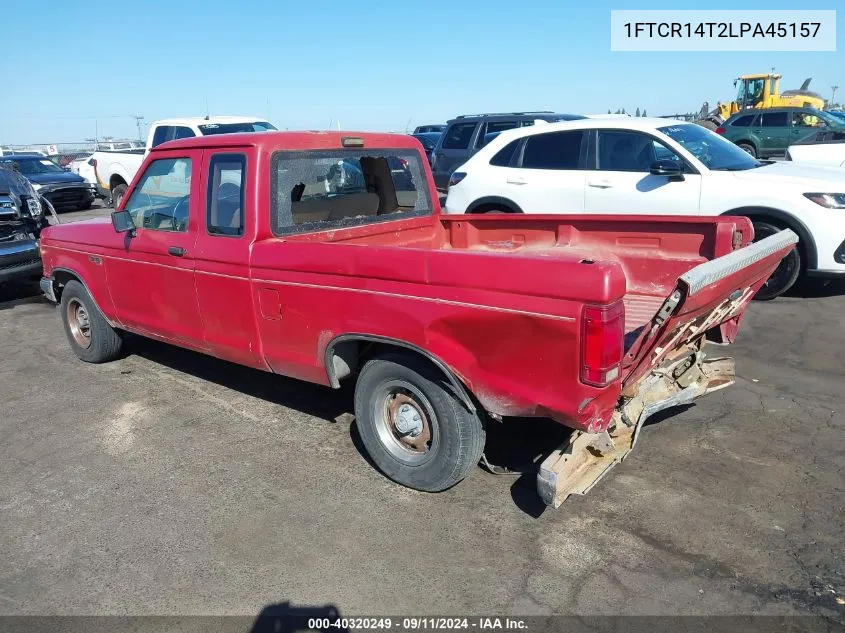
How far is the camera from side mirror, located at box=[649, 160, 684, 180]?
263 inches

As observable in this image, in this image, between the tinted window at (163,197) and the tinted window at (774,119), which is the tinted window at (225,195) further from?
the tinted window at (774,119)

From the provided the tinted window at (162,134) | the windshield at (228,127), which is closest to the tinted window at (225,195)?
the windshield at (228,127)

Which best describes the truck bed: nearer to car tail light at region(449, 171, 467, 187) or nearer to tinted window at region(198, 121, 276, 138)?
car tail light at region(449, 171, 467, 187)

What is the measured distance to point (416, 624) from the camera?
8.54ft

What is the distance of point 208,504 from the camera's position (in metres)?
3.47

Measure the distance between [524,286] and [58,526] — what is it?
267 cm

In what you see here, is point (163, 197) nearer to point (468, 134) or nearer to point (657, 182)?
point (657, 182)

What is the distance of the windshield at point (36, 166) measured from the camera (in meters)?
16.7

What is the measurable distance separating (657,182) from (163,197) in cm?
493

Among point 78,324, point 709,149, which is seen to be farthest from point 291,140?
point 709,149

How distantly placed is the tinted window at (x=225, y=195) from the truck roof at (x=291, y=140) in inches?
4.2

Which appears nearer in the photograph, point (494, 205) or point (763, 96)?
point (494, 205)

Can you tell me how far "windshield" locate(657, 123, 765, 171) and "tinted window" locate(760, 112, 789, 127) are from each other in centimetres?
1531

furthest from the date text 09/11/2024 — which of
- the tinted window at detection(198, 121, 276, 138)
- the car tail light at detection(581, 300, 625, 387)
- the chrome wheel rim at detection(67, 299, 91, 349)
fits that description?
the tinted window at detection(198, 121, 276, 138)
